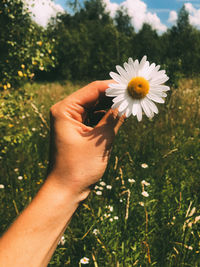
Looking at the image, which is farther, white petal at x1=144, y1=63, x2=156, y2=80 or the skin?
white petal at x1=144, y1=63, x2=156, y2=80

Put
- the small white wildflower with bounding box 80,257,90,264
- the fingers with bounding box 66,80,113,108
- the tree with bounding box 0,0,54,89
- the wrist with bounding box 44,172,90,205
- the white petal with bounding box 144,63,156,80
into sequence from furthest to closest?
the tree with bounding box 0,0,54,89 < the small white wildflower with bounding box 80,257,90,264 < the fingers with bounding box 66,80,113,108 < the white petal with bounding box 144,63,156,80 < the wrist with bounding box 44,172,90,205

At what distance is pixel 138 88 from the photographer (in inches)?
52.0

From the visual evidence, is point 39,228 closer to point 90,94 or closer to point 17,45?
point 90,94

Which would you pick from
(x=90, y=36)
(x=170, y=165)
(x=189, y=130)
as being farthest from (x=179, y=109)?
(x=90, y=36)

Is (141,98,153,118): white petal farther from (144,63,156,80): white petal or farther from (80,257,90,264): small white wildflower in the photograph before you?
(80,257,90,264): small white wildflower

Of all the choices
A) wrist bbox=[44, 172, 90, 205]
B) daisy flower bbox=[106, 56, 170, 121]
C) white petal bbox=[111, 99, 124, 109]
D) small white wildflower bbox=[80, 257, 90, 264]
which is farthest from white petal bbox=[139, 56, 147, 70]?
small white wildflower bbox=[80, 257, 90, 264]

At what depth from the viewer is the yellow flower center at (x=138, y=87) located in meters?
1.32

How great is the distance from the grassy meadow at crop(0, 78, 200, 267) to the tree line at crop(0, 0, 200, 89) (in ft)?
2.00

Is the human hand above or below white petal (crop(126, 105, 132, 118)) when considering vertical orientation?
below

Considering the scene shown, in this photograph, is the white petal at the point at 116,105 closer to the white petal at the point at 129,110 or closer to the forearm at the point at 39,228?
the white petal at the point at 129,110

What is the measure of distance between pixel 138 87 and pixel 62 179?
2.30 feet

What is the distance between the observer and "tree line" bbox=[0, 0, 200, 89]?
336 cm

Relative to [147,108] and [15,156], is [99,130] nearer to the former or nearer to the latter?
[147,108]

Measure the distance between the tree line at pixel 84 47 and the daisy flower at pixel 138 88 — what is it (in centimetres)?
223
